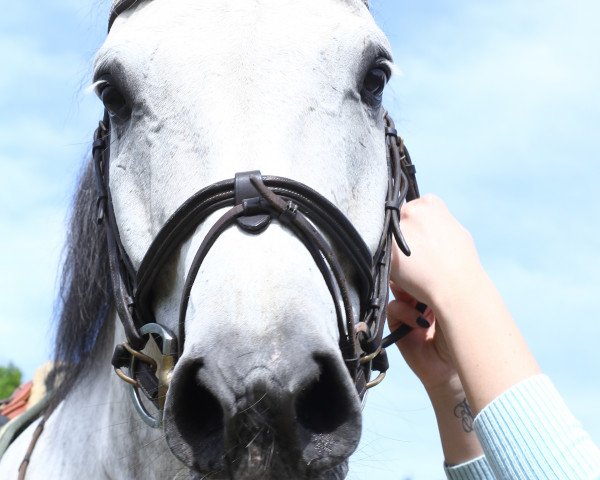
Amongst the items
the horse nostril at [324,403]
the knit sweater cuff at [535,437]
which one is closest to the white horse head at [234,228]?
the horse nostril at [324,403]

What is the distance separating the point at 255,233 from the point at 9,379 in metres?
6.33

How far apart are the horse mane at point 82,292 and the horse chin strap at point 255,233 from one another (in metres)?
0.33

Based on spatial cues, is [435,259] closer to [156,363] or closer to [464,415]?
[464,415]

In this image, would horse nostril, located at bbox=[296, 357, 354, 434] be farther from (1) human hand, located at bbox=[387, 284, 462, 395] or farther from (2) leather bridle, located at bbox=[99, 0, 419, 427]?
(1) human hand, located at bbox=[387, 284, 462, 395]

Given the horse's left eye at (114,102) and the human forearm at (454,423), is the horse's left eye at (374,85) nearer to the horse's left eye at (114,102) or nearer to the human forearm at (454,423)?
the horse's left eye at (114,102)

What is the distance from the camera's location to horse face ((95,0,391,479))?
84.0 inches

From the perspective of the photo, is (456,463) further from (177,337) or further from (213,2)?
(213,2)

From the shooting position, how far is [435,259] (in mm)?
2939

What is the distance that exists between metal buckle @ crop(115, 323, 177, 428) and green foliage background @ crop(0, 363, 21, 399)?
547 cm

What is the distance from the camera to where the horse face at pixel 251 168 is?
213 cm

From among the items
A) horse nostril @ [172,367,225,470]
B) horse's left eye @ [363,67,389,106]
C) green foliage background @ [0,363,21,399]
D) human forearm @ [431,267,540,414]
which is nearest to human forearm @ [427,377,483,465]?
human forearm @ [431,267,540,414]

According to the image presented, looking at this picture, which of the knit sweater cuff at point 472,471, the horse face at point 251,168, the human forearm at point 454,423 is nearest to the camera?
the horse face at point 251,168

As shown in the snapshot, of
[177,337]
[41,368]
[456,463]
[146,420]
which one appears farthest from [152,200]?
[41,368]

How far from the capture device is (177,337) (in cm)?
250
